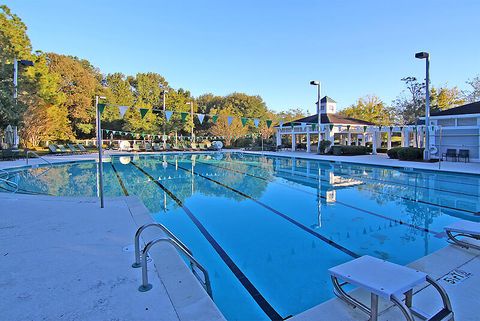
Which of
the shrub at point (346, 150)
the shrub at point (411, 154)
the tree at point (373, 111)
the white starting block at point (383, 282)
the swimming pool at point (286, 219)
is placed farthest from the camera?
the tree at point (373, 111)

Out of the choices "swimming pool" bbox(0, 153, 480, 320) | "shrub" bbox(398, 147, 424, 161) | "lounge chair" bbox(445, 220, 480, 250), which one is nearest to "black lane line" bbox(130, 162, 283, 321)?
"swimming pool" bbox(0, 153, 480, 320)

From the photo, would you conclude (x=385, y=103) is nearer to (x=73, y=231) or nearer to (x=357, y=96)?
(x=357, y=96)

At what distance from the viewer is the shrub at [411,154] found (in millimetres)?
16250

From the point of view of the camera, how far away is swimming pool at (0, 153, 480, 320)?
3.59m

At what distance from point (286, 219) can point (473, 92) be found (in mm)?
32746

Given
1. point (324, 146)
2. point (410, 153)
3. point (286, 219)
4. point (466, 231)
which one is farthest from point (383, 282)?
point (324, 146)

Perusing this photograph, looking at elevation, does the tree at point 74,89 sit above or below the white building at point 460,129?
above

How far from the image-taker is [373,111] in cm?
3434

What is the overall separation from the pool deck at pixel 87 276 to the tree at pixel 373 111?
34122mm

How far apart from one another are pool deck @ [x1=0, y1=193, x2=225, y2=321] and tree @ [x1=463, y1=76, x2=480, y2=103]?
35.0 metres

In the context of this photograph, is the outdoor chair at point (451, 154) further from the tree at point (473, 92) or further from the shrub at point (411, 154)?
the tree at point (473, 92)

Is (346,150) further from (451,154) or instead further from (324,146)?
(451,154)

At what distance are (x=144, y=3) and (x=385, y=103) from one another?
2916cm

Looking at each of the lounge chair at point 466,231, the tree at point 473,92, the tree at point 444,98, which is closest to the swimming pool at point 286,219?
the lounge chair at point 466,231
